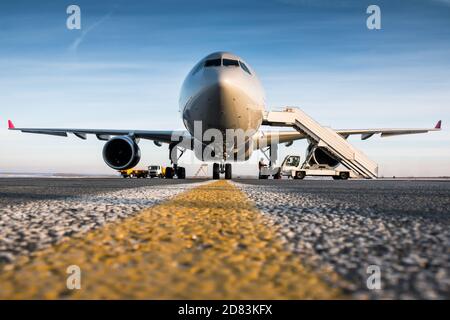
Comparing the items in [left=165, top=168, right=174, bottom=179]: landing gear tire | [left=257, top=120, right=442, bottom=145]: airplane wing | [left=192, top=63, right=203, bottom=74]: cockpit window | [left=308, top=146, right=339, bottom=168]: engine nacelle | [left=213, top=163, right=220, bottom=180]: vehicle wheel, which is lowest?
[left=165, top=168, right=174, bottom=179]: landing gear tire

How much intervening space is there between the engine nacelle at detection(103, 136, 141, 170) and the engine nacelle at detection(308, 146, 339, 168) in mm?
9317

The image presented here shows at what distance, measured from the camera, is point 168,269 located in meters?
1.18

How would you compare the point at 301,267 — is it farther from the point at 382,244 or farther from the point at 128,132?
the point at 128,132

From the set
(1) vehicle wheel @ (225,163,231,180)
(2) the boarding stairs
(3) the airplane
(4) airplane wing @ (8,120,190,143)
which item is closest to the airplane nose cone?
(3) the airplane

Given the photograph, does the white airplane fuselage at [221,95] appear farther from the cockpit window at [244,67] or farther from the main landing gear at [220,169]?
the main landing gear at [220,169]

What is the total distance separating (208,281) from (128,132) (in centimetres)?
1925

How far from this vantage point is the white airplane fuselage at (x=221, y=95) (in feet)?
36.7

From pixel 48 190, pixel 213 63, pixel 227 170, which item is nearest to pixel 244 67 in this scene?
pixel 213 63

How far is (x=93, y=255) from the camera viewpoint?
1.40 metres

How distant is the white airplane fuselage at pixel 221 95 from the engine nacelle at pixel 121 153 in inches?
158

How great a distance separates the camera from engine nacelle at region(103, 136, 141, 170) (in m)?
16.1

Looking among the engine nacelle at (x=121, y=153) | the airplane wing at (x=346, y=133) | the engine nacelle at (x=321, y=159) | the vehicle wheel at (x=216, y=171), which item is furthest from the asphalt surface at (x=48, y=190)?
the engine nacelle at (x=321, y=159)

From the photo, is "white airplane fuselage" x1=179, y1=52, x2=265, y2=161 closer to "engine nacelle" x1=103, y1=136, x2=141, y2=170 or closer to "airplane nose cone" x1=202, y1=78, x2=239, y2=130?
"airplane nose cone" x1=202, y1=78, x2=239, y2=130
